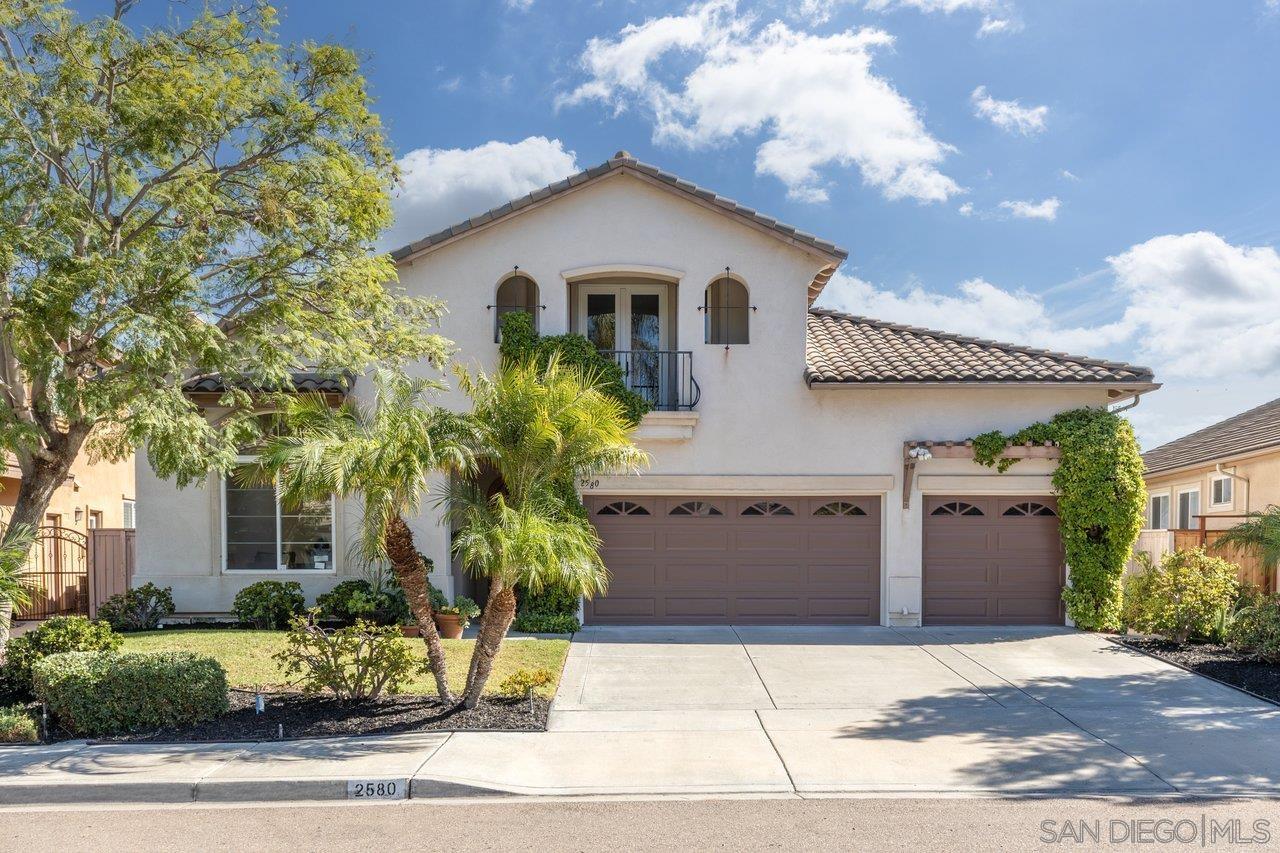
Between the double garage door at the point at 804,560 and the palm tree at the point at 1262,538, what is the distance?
243cm

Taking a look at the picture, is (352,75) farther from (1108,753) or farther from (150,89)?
(1108,753)

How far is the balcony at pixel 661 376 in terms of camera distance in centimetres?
1405

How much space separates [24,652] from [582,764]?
643 cm

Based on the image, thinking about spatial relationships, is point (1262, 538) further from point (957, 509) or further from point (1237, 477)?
point (1237, 477)

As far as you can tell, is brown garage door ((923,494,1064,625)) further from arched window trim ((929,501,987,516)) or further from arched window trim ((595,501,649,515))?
arched window trim ((595,501,649,515))

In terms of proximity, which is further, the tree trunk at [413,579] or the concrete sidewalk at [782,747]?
the tree trunk at [413,579]

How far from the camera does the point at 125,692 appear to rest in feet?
27.0

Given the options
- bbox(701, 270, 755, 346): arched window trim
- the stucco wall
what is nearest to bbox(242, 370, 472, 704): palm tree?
bbox(701, 270, 755, 346): arched window trim

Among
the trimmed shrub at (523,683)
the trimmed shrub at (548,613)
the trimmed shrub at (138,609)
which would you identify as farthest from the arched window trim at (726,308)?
the trimmed shrub at (138,609)

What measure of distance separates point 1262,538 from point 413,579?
11.7 m

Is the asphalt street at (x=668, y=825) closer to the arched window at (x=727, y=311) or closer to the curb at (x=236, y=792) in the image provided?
the curb at (x=236, y=792)

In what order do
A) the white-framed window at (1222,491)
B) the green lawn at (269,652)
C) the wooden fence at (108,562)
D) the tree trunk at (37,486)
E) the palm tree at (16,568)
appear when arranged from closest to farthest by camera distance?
the palm tree at (16,568), the tree trunk at (37,486), the green lawn at (269,652), the wooden fence at (108,562), the white-framed window at (1222,491)

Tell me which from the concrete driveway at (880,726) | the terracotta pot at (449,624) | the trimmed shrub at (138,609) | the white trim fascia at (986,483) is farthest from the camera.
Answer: the white trim fascia at (986,483)

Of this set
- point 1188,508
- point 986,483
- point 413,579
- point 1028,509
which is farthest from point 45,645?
point 1188,508
